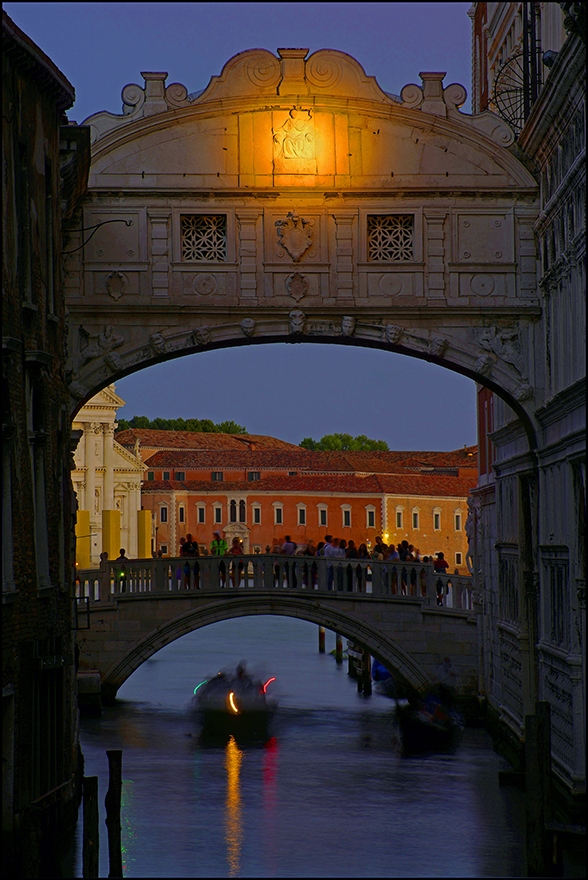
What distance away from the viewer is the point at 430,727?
675 inches

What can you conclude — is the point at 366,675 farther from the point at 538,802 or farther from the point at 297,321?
the point at 538,802

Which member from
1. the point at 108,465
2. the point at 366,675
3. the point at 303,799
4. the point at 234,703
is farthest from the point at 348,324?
the point at 108,465

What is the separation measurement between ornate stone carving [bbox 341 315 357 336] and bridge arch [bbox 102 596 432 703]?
7.84m

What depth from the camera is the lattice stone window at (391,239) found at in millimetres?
12523

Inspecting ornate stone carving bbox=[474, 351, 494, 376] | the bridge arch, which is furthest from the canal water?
ornate stone carving bbox=[474, 351, 494, 376]

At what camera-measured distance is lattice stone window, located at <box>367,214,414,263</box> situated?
12523 millimetres

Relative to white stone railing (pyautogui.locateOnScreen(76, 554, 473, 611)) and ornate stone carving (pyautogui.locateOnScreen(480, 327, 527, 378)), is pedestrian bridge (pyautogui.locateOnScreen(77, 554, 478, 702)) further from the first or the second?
ornate stone carving (pyautogui.locateOnScreen(480, 327, 527, 378))

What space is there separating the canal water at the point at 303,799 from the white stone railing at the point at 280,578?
6.12 ft

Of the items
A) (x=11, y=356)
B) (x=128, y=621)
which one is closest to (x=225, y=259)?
(x=11, y=356)

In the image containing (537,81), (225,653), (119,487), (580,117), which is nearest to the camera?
(580,117)

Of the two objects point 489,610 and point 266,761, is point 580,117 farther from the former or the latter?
point 266,761

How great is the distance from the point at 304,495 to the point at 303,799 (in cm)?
4527

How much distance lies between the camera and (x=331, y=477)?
5919 centimetres

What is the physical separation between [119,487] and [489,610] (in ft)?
107
